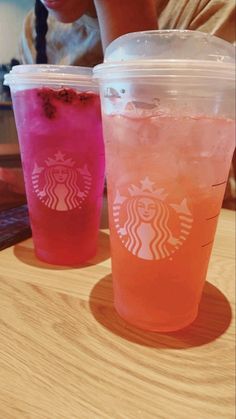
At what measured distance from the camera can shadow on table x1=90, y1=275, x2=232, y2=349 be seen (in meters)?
0.43

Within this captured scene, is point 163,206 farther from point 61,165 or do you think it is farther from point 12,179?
point 12,179

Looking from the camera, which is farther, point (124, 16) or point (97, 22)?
point (97, 22)

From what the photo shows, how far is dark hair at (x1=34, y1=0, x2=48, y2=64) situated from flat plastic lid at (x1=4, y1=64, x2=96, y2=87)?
0.65 meters

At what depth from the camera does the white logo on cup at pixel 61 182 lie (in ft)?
1.82

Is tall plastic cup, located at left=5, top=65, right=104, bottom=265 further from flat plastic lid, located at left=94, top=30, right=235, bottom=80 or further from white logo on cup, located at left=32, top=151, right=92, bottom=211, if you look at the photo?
flat plastic lid, located at left=94, top=30, right=235, bottom=80

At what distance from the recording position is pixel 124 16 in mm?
697

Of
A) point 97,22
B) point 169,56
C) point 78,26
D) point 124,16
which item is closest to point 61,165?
point 169,56

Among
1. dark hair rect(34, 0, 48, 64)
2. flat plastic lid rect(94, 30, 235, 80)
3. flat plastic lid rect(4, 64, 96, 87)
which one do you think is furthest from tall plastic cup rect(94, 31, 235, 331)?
dark hair rect(34, 0, 48, 64)

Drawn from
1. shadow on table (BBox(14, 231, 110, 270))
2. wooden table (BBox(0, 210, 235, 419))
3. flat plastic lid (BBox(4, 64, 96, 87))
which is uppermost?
flat plastic lid (BBox(4, 64, 96, 87))

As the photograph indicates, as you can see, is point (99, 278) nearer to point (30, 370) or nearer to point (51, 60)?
point (30, 370)

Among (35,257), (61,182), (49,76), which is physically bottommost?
(35,257)

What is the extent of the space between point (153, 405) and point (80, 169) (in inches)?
13.9

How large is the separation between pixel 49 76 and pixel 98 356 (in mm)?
387

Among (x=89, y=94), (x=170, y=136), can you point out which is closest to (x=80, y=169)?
(x=89, y=94)
